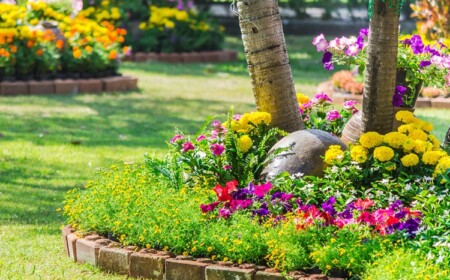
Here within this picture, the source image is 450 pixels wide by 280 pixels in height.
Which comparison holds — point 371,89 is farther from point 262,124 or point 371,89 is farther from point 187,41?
point 187,41

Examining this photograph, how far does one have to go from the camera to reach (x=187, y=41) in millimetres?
17906

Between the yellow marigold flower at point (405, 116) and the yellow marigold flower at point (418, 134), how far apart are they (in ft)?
0.57

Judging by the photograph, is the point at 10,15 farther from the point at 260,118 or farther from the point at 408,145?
the point at 408,145

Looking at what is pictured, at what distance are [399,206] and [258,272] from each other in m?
0.95

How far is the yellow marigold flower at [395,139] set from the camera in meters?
6.18

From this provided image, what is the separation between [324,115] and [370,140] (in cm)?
105

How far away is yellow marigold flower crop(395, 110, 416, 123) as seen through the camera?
21.4ft

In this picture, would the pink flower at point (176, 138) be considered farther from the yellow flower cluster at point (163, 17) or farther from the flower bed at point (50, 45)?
the yellow flower cluster at point (163, 17)

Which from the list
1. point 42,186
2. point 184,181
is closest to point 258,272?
point 184,181

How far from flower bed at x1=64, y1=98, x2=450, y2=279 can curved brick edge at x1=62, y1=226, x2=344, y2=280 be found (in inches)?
2.1

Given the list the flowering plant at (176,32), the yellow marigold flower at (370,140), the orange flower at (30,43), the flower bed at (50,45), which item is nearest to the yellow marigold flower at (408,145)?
the yellow marigold flower at (370,140)

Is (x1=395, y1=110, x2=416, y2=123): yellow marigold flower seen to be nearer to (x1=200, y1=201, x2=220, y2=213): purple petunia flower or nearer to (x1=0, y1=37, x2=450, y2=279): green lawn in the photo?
(x1=200, y1=201, x2=220, y2=213): purple petunia flower

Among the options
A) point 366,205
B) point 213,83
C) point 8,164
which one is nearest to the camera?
point 366,205

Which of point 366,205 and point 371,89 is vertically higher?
point 371,89
